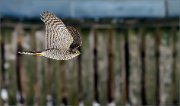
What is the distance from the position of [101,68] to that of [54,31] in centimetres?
355

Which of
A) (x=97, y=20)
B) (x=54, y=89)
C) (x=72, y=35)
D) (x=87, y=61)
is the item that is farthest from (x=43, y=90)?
(x=72, y=35)

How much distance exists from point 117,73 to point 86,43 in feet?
1.14

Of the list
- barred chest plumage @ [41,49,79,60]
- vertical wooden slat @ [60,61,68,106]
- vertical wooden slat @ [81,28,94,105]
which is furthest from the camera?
vertical wooden slat @ [60,61,68,106]

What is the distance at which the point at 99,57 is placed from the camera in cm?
449

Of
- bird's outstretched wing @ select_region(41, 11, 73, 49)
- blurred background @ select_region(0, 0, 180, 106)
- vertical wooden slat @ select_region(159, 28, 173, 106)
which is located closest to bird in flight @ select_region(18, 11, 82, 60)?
bird's outstretched wing @ select_region(41, 11, 73, 49)

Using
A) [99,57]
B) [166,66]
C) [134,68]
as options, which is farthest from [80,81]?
[166,66]

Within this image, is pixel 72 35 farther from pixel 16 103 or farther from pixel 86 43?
pixel 16 103

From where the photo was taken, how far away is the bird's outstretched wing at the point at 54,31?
37.8 inches

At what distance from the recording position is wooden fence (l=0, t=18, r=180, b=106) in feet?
14.6

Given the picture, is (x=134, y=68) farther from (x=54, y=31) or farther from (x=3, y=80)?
(x=54, y=31)

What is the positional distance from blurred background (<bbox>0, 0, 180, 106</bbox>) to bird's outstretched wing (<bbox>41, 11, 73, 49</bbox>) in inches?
134

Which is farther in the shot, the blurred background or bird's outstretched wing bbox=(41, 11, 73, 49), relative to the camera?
the blurred background

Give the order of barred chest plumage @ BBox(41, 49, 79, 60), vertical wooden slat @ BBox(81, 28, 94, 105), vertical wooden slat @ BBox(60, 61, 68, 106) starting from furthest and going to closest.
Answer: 1. vertical wooden slat @ BBox(60, 61, 68, 106)
2. vertical wooden slat @ BBox(81, 28, 94, 105)
3. barred chest plumage @ BBox(41, 49, 79, 60)

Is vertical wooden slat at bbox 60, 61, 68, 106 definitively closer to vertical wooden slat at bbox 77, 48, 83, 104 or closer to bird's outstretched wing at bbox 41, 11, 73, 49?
vertical wooden slat at bbox 77, 48, 83, 104
